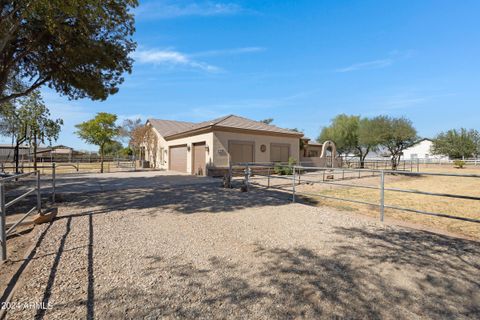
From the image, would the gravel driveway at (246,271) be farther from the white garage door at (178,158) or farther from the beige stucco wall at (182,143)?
the white garage door at (178,158)

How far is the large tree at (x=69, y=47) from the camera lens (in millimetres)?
6371

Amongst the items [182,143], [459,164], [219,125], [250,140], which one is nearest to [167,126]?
[182,143]

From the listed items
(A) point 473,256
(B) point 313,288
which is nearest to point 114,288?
(B) point 313,288

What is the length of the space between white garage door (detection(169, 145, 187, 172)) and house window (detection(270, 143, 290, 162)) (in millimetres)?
7219

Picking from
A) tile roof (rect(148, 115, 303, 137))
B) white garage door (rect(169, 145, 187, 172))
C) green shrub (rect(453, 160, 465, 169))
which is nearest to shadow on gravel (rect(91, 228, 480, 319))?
tile roof (rect(148, 115, 303, 137))

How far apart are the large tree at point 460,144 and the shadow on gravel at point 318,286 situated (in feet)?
172

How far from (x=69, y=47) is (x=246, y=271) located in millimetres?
9136

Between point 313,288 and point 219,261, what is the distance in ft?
4.33

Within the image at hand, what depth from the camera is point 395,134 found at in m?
23.2

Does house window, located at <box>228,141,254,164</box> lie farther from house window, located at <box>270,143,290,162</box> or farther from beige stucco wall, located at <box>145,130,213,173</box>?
house window, located at <box>270,143,290,162</box>

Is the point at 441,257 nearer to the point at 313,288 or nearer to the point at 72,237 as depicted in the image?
the point at 313,288

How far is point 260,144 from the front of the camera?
1797 centimetres

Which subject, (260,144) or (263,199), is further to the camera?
(260,144)

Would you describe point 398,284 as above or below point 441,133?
below
